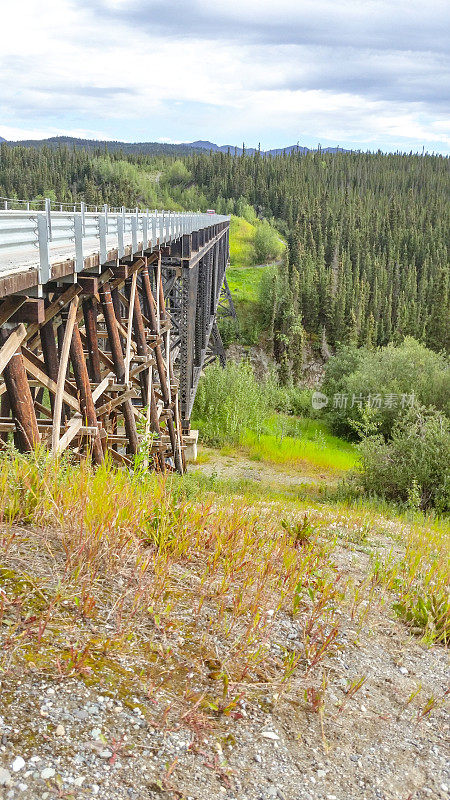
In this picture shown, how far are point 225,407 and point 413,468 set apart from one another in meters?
13.8

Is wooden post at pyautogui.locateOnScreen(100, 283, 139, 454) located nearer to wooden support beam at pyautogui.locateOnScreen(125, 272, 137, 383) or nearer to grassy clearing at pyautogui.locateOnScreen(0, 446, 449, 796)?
wooden support beam at pyautogui.locateOnScreen(125, 272, 137, 383)

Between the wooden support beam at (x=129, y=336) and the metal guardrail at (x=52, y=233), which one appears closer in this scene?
the metal guardrail at (x=52, y=233)

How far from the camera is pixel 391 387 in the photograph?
3803 cm

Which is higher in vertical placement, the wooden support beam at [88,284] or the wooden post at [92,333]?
the wooden support beam at [88,284]

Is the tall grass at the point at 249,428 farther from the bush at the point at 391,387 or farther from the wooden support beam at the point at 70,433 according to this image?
the wooden support beam at the point at 70,433

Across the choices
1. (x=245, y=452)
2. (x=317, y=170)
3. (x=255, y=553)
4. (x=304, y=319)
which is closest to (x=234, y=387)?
(x=245, y=452)

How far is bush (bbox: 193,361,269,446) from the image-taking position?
3012 centimetres

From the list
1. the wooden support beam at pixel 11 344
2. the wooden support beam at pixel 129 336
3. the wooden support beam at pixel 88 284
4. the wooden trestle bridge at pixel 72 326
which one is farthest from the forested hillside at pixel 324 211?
the wooden support beam at pixel 11 344

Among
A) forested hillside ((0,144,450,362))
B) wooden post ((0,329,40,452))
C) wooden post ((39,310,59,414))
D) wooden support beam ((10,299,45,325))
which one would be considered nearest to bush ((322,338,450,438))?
forested hillside ((0,144,450,362))

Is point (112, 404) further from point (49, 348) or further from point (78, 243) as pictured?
point (78, 243)

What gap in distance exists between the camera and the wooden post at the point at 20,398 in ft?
19.6

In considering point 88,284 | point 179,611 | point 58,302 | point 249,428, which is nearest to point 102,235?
point 88,284

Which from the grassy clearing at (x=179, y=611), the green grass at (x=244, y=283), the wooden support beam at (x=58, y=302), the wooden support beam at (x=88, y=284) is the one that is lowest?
the green grass at (x=244, y=283)

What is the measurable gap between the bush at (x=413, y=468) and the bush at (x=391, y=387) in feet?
43.3
